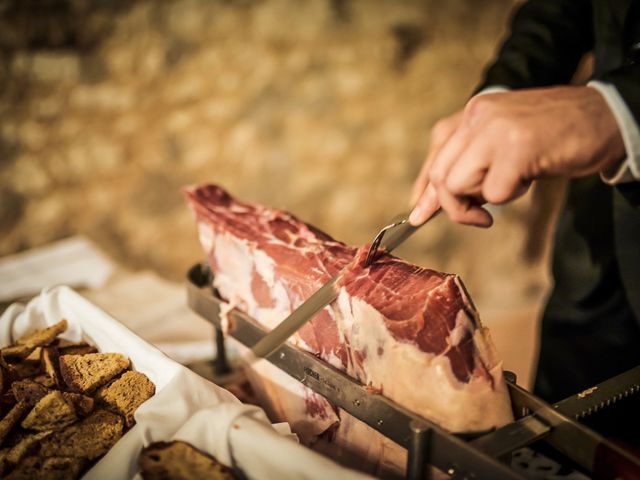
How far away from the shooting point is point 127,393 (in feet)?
3.04

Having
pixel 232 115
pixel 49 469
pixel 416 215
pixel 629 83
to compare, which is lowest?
pixel 49 469

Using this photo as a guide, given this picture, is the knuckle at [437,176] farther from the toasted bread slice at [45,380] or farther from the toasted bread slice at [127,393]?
the toasted bread slice at [45,380]

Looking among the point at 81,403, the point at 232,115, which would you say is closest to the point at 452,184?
the point at 81,403

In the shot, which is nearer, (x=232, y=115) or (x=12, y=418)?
(x=12, y=418)

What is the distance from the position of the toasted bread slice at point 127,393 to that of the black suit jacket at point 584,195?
1.16 m

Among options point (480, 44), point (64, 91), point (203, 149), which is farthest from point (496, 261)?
point (64, 91)

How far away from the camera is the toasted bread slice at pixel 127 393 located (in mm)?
909

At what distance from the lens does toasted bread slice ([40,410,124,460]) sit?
2.77ft

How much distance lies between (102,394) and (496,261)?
2.87 metres

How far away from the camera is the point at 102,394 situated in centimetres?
94

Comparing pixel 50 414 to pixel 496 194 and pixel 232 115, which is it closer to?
pixel 496 194

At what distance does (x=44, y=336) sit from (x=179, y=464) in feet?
1.51

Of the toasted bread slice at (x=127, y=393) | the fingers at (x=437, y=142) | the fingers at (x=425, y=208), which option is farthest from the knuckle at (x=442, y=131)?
the toasted bread slice at (x=127, y=393)

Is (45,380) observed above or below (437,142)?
below
